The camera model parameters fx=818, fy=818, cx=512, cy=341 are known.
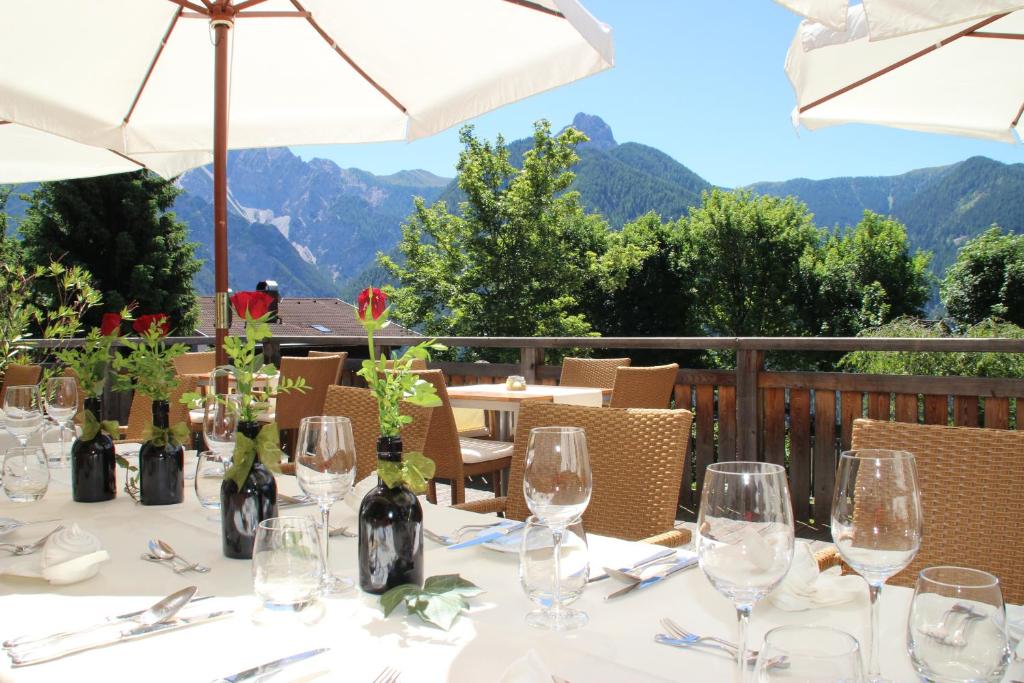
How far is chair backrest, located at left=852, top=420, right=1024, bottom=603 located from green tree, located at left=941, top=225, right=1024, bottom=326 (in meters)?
33.3

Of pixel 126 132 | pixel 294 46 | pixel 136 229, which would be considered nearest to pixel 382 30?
pixel 294 46

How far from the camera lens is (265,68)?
366cm

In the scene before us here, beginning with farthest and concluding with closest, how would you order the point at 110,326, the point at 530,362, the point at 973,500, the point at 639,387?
the point at 530,362 → the point at 639,387 → the point at 110,326 → the point at 973,500

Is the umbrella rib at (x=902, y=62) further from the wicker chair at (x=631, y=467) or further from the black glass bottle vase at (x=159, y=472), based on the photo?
the black glass bottle vase at (x=159, y=472)

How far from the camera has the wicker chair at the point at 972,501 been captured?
1471 millimetres

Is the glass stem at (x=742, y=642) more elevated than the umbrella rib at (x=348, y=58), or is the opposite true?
the umbrella rib at (x=348, y=58)

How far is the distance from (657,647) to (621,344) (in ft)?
11.0

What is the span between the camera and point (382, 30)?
3.28m

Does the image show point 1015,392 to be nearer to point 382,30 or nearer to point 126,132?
point 382,30

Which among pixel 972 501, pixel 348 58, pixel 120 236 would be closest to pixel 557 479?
pixel 972 501

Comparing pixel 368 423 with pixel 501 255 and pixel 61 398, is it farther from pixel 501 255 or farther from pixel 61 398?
pixel 501 255

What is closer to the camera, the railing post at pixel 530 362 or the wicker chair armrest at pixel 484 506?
the wicker chair armrest at pixel 484 506

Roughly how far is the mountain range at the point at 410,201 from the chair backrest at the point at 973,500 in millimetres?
58183

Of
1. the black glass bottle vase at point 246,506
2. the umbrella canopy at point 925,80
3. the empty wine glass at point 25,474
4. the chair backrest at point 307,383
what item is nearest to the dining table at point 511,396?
the chair backrest at point 307,383
